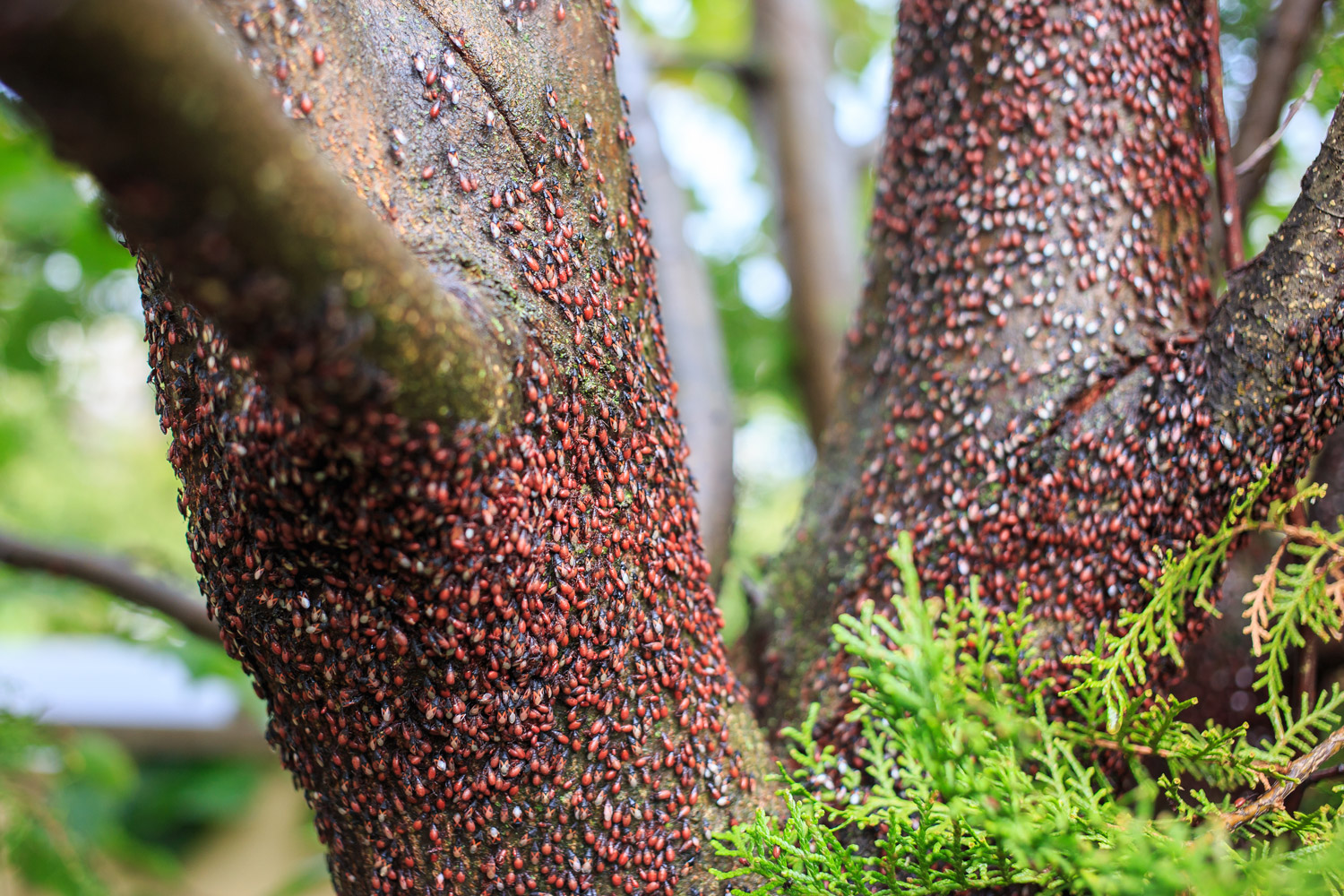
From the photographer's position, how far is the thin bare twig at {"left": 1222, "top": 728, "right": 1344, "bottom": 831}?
1.15 metres

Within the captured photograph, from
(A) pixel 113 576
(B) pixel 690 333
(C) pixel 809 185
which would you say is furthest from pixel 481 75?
(C) pixel 809 185

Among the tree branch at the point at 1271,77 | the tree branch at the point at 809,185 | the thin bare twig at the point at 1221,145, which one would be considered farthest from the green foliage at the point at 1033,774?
the tree branch at the point at 809,185

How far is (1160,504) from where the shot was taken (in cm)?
138

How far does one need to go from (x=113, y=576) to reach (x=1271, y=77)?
3186 millimetres

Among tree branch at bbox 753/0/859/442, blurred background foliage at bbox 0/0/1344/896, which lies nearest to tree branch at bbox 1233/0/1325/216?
blurred background foliage at bbox 0/0/1344/896

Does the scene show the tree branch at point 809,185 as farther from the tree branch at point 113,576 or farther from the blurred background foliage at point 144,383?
the tree branch at point 113,576

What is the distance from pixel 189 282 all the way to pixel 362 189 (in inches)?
13.2

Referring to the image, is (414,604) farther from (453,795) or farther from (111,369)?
(111,369)

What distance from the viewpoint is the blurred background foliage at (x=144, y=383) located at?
9.52 ft

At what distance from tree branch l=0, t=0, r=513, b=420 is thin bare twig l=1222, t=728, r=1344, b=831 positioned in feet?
3.52

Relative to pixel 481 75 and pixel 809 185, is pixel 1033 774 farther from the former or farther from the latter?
pixel 809 185

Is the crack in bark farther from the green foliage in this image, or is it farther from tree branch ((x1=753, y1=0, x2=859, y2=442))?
tree branch ((x1=753, y1=0, x2=859, y2=442))

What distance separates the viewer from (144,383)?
16.9 feet

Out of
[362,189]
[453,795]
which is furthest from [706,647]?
[362,189]
